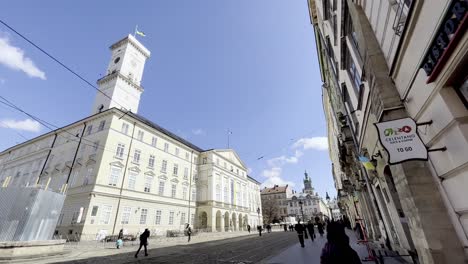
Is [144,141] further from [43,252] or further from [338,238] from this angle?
[338,238]

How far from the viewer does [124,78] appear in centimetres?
4288

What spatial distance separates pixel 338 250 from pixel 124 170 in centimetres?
3211

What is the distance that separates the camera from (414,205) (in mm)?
4680

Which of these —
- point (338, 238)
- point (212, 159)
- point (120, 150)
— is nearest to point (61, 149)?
point (120, 150)

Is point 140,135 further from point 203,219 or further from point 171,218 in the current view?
point 203,219

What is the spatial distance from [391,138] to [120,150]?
32.6 metres

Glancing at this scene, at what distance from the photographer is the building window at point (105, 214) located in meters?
25.4

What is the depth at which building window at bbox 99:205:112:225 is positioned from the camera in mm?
25422

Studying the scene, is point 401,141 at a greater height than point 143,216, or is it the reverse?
point 143,216

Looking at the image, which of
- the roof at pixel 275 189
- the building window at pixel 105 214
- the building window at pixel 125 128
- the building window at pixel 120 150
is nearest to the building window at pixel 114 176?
the building window at pixel 120 150

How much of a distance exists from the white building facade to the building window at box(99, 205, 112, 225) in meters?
0.12

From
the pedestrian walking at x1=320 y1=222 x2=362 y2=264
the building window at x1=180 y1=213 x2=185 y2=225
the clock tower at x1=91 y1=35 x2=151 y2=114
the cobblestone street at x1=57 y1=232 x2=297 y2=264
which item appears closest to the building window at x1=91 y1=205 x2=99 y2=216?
the cobblestone street at x1=57 y1=232 x2=297 y2=264

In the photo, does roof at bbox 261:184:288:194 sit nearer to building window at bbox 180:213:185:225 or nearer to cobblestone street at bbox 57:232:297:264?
building window at bbox 180:213:185:225

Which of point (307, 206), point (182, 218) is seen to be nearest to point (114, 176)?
point (182, 218)
